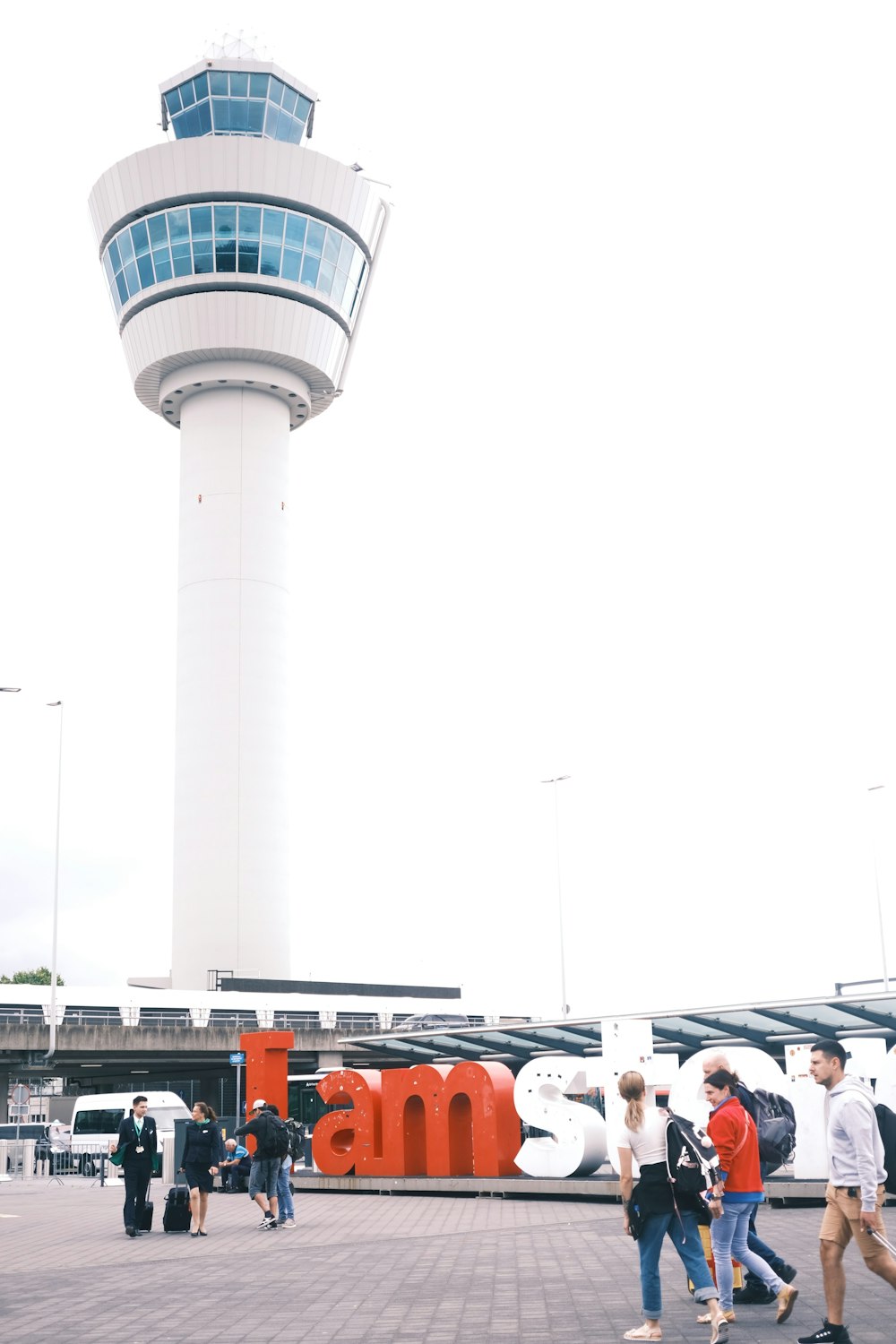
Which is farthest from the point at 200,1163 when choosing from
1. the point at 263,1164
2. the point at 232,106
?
the point at 232,106

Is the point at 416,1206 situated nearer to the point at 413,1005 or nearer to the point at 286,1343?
the point at 286,1343

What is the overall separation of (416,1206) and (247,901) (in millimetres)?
41304

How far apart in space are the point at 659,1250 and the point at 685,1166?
673 mm

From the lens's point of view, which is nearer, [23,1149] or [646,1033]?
[646,1033]

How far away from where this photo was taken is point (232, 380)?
6888cm

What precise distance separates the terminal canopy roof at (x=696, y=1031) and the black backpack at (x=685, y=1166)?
12715mm

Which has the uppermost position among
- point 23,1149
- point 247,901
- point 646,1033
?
point 247,901

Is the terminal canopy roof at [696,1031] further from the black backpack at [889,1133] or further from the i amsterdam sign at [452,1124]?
the black backpack at [889,1133]

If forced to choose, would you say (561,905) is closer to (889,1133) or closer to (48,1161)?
(48,1161)

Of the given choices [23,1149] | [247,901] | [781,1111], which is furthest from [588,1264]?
[247,901]

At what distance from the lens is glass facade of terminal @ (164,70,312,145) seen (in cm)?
7044

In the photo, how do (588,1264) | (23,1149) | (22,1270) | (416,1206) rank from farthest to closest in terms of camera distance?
1. (23,1149)
2. (416,1206)
3. (22,1270)
4. (588,1264)

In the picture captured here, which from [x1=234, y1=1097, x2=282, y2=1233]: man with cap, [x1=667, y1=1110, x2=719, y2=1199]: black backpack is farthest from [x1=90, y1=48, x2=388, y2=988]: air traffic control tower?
[x1=667, y1=1110, x2=719, y2=1199]: black backpack

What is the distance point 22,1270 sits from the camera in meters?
16.3
